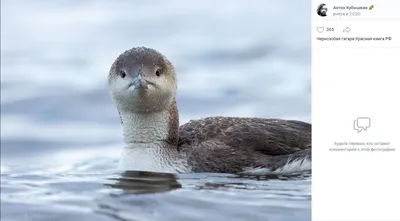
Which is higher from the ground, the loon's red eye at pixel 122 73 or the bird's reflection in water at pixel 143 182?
the loon's red eye at pixel 122 73

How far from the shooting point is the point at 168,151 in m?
7.66

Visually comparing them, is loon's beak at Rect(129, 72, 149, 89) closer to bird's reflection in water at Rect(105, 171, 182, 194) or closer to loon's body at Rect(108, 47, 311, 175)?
loon's body at Rect(108, 47, 311, 175)

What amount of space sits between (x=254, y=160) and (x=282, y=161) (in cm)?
21

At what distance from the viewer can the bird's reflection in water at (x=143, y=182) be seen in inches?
251
